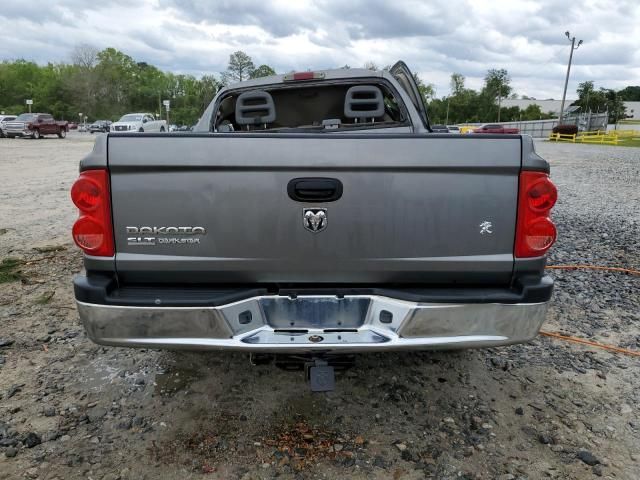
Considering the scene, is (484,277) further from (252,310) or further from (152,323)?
(152,323)

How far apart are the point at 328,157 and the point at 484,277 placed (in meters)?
0.92

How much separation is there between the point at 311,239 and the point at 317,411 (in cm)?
116

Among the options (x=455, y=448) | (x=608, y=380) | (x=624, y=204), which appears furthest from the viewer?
(x=624, y=204)

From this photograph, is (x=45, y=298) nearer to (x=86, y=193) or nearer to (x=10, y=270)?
(x=10, y=270)

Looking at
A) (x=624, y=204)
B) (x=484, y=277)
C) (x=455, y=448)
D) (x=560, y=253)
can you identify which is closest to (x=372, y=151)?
(x=484, y=277)

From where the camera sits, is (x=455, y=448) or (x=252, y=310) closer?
(x=252, y=310)

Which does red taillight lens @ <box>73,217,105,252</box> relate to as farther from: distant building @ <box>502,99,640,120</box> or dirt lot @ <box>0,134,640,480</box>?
distant building @ <box>502,99,640,120</box>

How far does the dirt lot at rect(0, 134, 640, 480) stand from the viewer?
2.47 metres

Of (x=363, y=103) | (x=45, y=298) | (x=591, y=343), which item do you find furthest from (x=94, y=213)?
(x=591, y=343)

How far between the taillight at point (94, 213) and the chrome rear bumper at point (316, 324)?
0.27 m

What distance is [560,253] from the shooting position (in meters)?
6.20

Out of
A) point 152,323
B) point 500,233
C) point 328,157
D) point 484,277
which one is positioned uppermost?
point 328,157

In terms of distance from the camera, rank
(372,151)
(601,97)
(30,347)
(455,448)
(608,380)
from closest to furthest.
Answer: (372,151), (455,448), (608,380), (30,347), (601,97)

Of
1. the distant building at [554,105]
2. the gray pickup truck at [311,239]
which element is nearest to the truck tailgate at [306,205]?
the gray pickup truck at [311,239]
